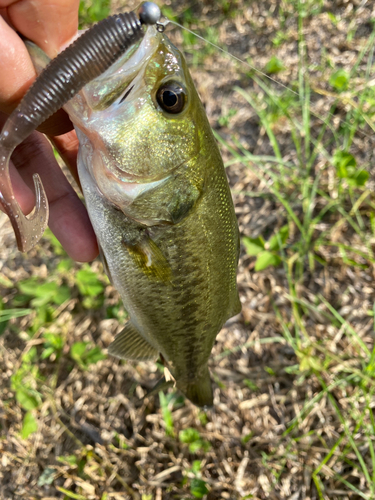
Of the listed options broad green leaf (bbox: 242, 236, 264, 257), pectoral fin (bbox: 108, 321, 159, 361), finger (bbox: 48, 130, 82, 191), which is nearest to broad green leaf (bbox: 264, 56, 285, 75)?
broad green leaf (bbox: 242, 236, 264, 257)

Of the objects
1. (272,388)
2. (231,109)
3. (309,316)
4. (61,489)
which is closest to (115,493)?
(61,489)

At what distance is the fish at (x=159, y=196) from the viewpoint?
1.56 m

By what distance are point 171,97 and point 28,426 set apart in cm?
264

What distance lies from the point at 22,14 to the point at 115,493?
309cm

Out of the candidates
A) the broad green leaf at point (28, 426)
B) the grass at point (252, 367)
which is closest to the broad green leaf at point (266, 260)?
the grass at point (252, 367)

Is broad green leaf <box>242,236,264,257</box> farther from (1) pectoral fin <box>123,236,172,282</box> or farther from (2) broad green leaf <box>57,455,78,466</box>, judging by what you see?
(2) broad green leaf <box>57,455,78,466</box>

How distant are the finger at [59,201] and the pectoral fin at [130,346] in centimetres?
57

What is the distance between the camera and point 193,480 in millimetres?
2637

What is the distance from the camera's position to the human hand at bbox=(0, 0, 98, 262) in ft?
5.56

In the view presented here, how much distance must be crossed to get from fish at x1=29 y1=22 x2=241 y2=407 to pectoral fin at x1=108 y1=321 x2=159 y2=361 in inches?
4.4

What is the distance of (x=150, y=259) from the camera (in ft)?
5.94

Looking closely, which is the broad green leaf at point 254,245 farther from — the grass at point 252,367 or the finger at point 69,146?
the finger at point 69,146

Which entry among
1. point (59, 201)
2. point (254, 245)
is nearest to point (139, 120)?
point (59, 201)

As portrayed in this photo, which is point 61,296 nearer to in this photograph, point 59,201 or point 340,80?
point 59,201
